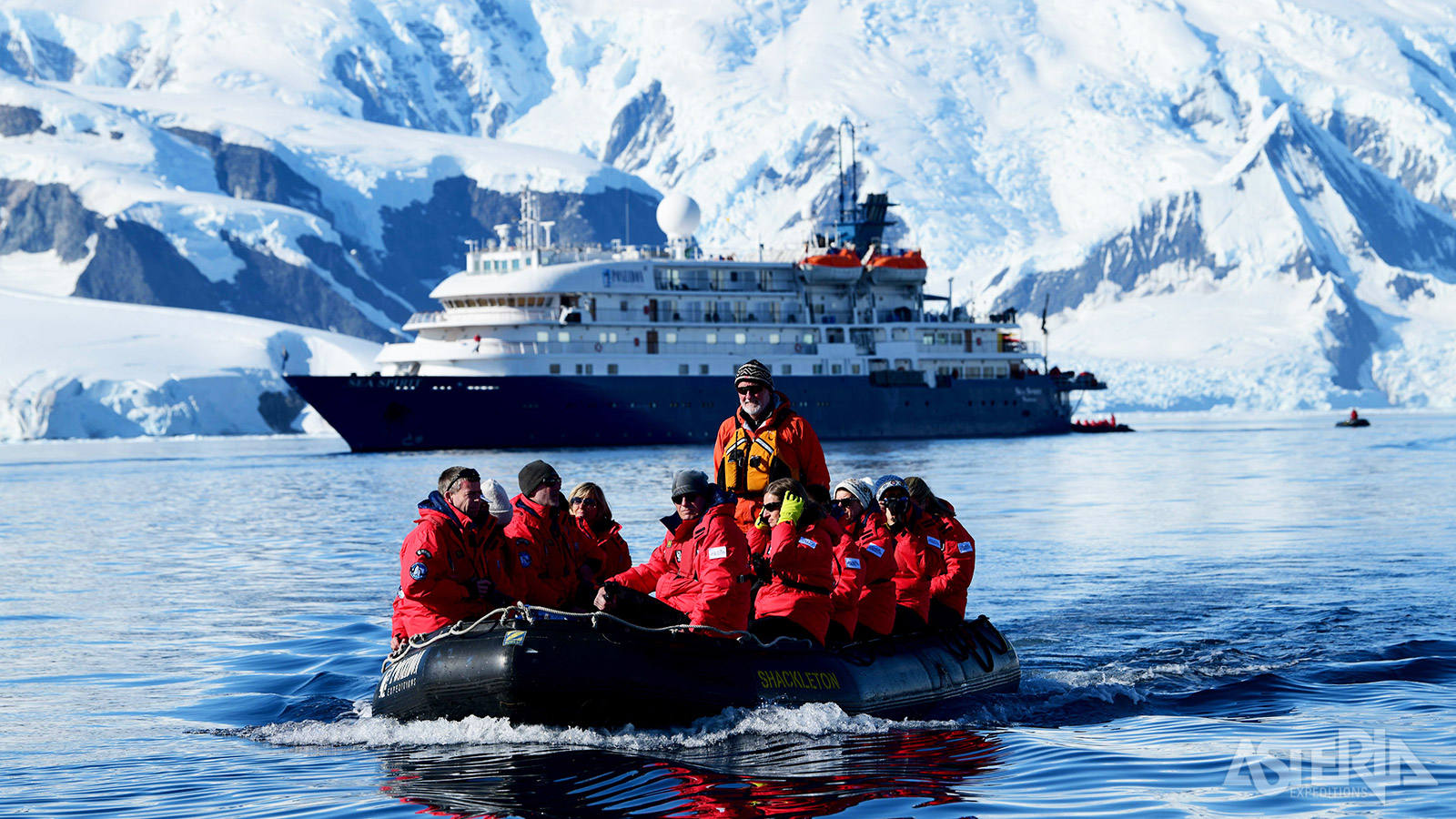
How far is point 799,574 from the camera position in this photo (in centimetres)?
1201

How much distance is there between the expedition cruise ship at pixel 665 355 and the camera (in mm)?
63062

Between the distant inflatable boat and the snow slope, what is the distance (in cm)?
9743

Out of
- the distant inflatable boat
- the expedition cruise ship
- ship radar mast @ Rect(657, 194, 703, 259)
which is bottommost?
the distant inflatable boat

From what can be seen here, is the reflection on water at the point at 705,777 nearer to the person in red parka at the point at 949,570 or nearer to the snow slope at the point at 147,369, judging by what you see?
the person in red parka at the point at 949,570

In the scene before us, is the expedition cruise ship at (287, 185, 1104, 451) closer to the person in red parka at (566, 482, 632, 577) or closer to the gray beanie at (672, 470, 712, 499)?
the person in red parka at (566, 482, 632, 577)

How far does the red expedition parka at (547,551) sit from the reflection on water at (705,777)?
1857mm

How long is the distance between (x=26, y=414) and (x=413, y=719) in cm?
9953

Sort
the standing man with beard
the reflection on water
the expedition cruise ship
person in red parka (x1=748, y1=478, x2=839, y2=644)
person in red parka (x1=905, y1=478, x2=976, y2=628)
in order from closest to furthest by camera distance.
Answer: the reflection on water < person in red parka (x1=748, y1=478, x2=839, y2=644) < the standing man with beard < person in red parka (x1=905, y1=478, x2=976, y2=628) < the expedition cruise ship

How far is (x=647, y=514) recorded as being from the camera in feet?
101

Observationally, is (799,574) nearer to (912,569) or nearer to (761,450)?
(761,450)

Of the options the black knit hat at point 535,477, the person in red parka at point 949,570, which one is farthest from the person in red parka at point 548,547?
the person in red parka at point 949,570

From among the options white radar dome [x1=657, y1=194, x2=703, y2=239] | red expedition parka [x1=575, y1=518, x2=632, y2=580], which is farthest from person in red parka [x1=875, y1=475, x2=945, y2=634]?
white radar dome [x1=657, y1=194, x2=703, y2=239]

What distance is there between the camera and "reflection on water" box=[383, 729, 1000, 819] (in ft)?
Answer: 32.8
